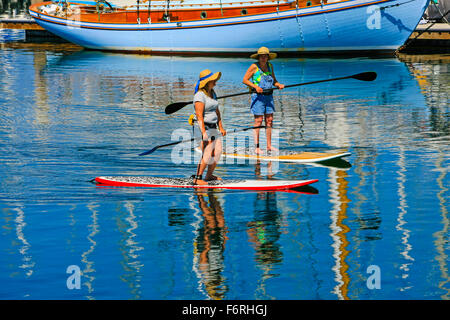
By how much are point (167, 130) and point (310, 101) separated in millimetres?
6447

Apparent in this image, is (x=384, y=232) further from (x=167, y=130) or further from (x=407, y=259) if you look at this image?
(x=167, y=130)

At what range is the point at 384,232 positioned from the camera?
1028 cm

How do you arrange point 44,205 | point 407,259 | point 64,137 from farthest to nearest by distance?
point 64,137
point 44,205
point 407,259

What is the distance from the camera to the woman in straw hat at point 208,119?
12.0 m

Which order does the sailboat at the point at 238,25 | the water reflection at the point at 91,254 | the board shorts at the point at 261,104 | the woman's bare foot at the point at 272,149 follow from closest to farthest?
1. the water reflection at the point at 91,254
2. the board shorts at the point at 261,104
3. the woman's bare foot at the point at 272,149
4. the sailboat at the point at 238,25

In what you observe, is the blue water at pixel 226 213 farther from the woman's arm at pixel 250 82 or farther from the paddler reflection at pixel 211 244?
the woman's arm at pixel 250 82

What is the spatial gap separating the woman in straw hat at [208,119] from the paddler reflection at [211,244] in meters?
0.44

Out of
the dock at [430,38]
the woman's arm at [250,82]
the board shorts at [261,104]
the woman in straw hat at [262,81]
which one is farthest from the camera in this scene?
the dock at [430,38]

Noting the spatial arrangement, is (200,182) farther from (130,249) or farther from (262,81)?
(130,249)

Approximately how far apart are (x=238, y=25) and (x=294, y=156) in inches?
1043

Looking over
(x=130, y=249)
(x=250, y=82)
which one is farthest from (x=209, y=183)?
(x=130, y=249)

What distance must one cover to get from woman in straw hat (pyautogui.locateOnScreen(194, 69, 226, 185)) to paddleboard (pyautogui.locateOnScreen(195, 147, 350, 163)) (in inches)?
82.3

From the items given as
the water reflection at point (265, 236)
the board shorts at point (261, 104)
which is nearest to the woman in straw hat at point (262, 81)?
the board shorts at point (261, 104)

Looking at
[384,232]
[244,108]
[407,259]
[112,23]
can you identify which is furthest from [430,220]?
[112,23]
